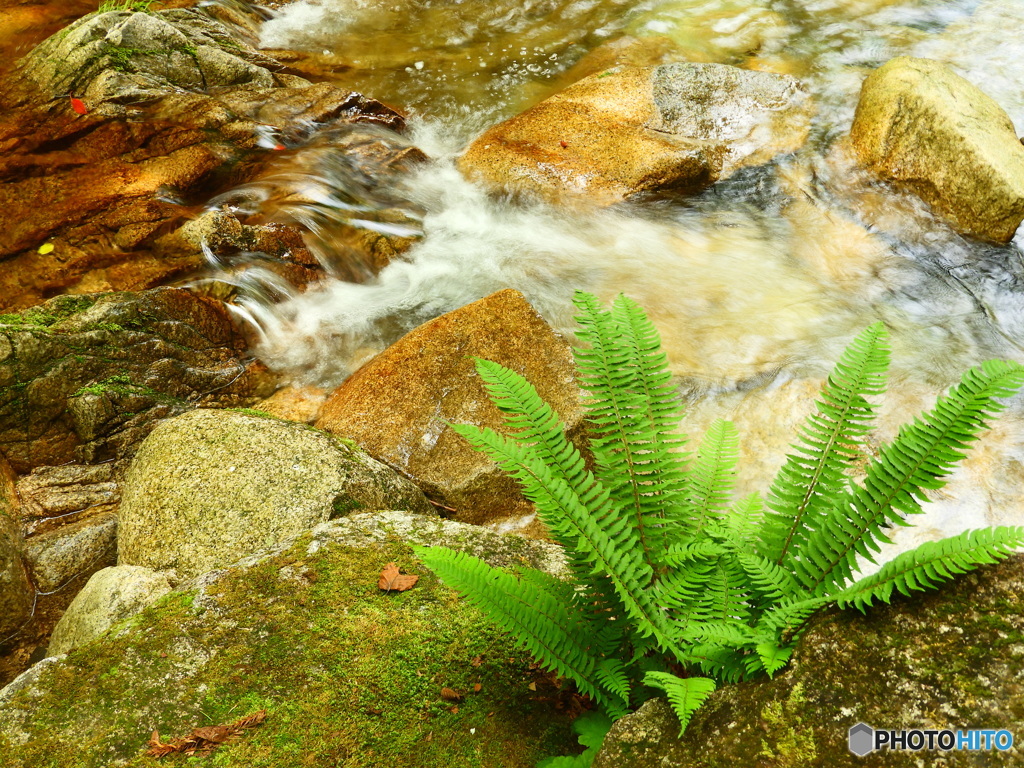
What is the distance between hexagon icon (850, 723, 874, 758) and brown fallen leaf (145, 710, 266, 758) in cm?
191

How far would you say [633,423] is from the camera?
276 centimetres

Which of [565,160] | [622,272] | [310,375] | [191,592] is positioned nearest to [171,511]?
[191,592]

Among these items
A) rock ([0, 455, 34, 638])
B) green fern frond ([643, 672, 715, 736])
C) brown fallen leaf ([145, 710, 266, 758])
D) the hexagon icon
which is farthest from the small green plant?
rock ([0, 455, 34, 638])

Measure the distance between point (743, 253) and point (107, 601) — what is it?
6364 millimetres

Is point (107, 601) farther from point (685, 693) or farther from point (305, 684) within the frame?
point (685, 693)

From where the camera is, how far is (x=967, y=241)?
283 inches

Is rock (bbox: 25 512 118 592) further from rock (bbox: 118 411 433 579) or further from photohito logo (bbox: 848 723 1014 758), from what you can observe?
photohito logo (bbox: 848 723 1014 758)


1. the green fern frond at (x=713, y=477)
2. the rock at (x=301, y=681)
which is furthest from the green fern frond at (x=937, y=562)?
the rock at (x=301, y=681)

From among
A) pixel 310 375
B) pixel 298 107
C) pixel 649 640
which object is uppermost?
pixel 298 107

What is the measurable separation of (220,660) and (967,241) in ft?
25.4

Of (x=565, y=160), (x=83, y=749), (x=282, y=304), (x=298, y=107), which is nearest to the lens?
(x=83, y=749)

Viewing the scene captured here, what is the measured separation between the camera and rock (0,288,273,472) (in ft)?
15.8

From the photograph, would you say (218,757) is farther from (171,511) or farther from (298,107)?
(298,107)

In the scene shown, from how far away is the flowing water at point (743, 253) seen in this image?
6.01 meters
